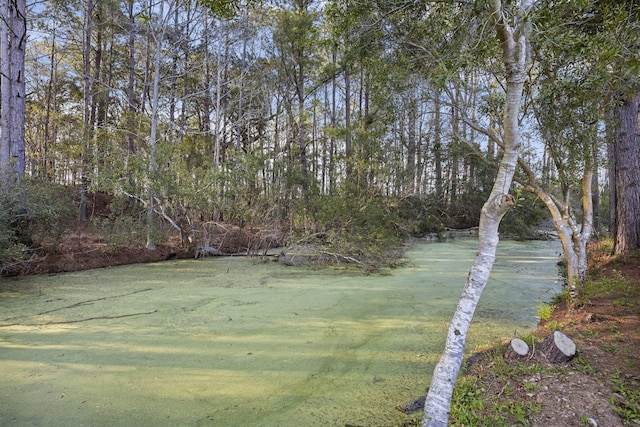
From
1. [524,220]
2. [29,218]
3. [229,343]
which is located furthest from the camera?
[524,220]

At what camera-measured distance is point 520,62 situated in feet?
6.46

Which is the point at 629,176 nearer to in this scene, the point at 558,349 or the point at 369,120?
the point at 558,349

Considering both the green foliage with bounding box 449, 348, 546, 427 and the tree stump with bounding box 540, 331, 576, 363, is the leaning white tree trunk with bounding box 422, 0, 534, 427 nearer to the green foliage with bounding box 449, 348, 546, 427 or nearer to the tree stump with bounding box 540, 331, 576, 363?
the green foliage with bounding box 449, 348, 546, 427

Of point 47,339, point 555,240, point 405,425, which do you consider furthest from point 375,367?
point 555,240

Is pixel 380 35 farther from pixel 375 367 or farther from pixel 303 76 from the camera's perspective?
pixel 303 76

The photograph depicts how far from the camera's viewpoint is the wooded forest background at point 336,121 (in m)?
3.40

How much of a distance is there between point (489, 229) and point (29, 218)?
614 centimetres

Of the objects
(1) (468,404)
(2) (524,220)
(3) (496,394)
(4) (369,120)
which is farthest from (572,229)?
(2) (524,220)

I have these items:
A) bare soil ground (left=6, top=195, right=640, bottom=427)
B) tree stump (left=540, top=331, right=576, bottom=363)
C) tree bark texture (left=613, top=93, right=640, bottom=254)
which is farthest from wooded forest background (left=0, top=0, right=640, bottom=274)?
tree stump (left=540, top=331, right=576, bottom=363)

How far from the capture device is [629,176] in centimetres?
552

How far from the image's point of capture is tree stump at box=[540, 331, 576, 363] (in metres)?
2.35

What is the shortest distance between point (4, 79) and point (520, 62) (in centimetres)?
727

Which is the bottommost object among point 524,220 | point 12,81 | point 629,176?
point 524,220

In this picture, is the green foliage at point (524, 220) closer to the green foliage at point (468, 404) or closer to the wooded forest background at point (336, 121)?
the wooded forest background at point (336, 121)
